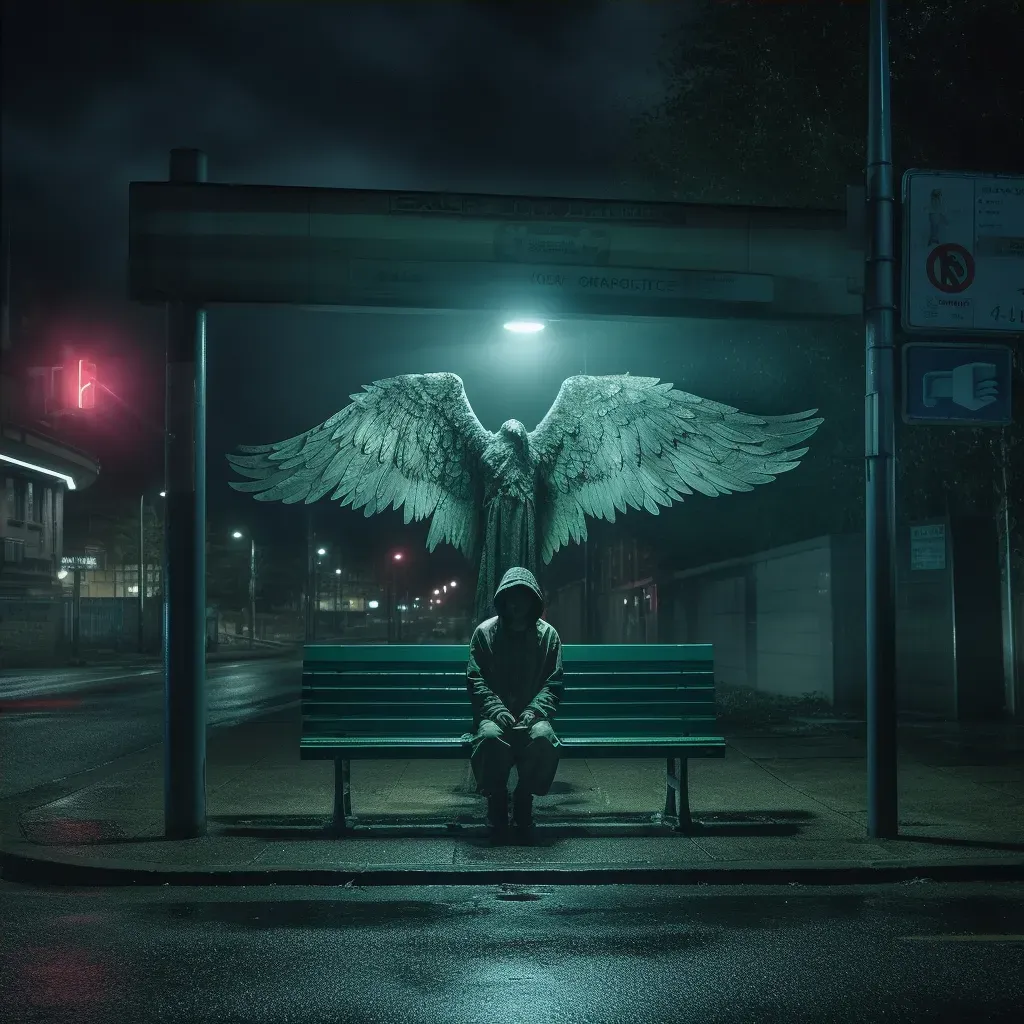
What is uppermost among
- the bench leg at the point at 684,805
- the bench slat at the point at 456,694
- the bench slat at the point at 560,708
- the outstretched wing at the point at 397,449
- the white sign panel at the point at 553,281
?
the white sign panel at the point at 553,281

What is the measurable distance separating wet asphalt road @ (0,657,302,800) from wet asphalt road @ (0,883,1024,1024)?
4759 millimetres

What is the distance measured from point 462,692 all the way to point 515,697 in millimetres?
391

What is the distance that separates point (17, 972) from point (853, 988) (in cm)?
331

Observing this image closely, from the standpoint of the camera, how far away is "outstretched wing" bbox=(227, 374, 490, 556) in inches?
368

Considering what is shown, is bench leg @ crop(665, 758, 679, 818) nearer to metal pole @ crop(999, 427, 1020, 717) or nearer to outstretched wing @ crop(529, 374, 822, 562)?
outstretched wing @ crop(529, 374, 822, 562)

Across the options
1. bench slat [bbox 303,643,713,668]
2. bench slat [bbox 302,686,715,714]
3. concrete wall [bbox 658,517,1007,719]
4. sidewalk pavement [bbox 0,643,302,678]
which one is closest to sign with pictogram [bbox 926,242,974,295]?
bench slat [bbox 303,643,713,668]

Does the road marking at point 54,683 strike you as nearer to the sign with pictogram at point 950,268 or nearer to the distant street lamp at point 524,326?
the distant street lamp at point 524,326

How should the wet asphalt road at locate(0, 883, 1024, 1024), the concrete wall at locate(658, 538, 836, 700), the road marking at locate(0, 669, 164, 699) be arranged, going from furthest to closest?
the road marking at locate(0, 669, 164, 699) < the concrete wall at locate(658, 538, 836, 700) < the wet asphalt road at locate(0, 883, 1024, 1024)

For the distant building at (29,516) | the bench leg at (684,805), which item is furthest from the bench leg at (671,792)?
the distant building at (29,516)

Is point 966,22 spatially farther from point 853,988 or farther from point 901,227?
point 853,988

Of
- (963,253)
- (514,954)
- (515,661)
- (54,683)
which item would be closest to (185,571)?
(515,661)

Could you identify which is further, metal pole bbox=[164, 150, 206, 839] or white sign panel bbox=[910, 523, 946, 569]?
white sign panel bbox=[910, 523, 946, 569]

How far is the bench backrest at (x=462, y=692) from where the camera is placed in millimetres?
8203

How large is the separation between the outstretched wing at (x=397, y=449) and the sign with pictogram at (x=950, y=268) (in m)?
3.36
